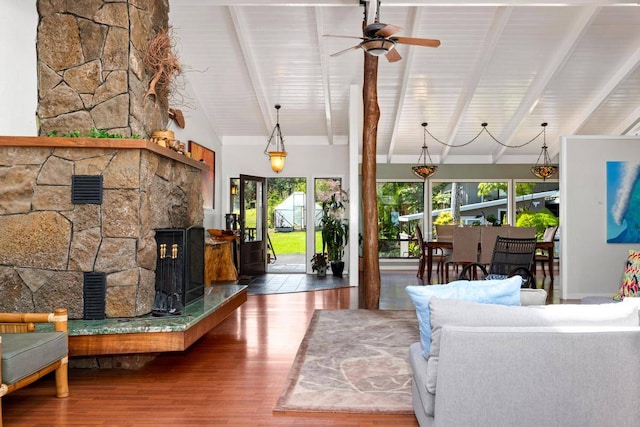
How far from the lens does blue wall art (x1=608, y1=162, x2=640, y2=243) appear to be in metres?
7.59

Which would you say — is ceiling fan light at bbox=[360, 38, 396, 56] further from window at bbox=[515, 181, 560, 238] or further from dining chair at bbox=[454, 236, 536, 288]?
window at bbox=[515, 181, 560, 238]

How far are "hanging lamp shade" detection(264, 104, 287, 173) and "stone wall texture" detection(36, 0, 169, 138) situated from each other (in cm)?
540

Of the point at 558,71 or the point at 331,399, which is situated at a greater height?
the point at 558,71

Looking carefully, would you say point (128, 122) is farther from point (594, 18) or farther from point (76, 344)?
point (594, 18)

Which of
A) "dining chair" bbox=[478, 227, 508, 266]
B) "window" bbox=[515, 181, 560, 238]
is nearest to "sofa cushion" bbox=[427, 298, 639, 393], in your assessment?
"dining chair" bbox=[478, 227, 508, 266]

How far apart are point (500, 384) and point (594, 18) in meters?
6.20

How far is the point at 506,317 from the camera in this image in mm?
2434

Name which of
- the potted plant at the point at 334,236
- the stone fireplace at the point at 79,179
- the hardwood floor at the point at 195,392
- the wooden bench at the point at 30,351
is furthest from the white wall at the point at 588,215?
the wooden bench at the point at 30,351

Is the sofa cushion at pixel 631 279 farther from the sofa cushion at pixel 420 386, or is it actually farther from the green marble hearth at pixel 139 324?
the green marble hearth at pixel 139 324

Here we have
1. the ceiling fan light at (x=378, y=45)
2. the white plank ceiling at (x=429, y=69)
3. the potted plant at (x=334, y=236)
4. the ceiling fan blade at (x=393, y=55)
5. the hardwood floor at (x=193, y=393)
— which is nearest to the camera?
the hardwood floor at (x=193, y=393)

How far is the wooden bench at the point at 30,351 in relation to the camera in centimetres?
286

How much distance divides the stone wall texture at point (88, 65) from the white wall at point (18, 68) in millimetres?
69

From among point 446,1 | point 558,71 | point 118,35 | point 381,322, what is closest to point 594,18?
point 558,71

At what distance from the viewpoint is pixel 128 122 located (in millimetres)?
4297
